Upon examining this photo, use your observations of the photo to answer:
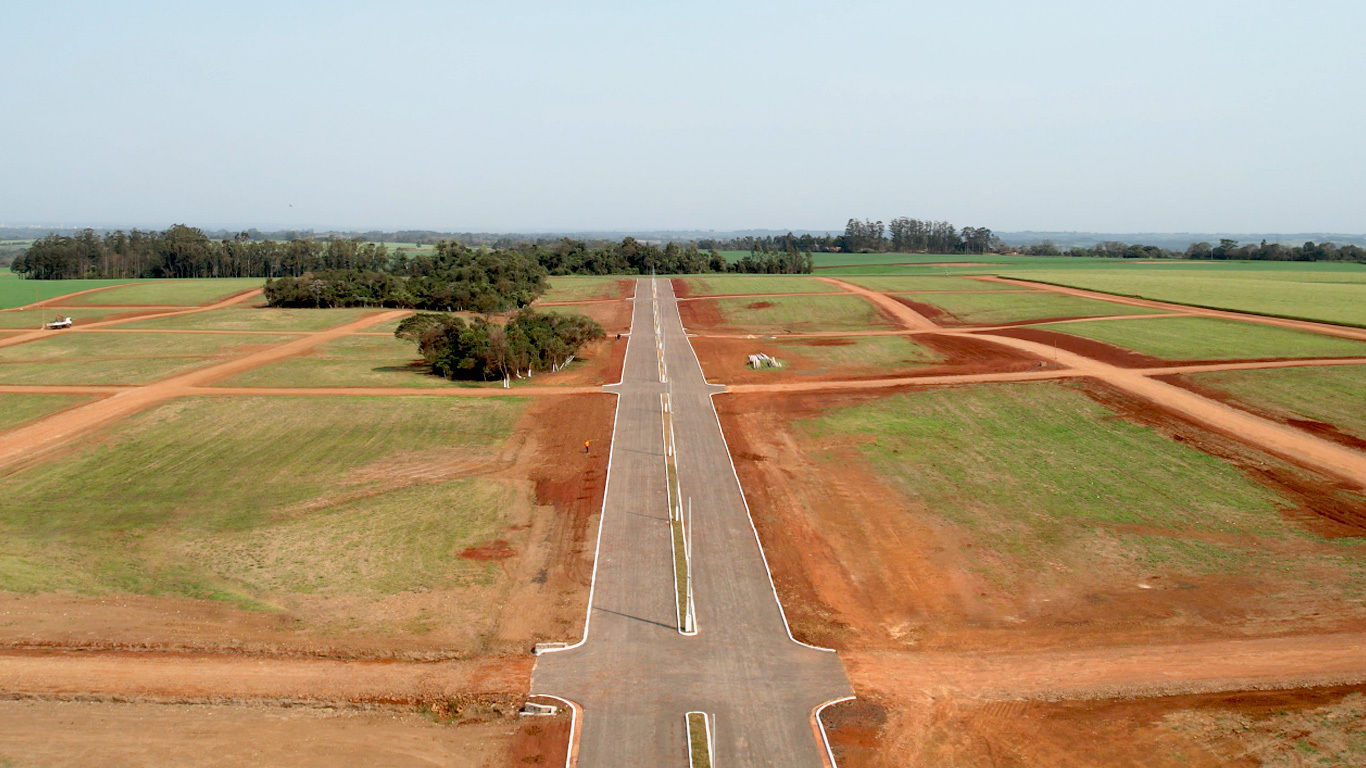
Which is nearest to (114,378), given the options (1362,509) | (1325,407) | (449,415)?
(449,415)

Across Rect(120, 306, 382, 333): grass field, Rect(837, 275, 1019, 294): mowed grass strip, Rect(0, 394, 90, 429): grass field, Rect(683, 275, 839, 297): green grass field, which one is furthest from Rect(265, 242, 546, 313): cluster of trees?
Rect(837, 275, 1019, 294): mowed grass strip

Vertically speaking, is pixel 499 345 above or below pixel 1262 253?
below

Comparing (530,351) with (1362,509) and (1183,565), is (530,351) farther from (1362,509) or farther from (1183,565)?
(1362,509)

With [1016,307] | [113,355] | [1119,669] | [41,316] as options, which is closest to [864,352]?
[1016,307]

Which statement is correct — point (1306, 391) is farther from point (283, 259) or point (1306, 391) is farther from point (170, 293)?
point (283, 259)

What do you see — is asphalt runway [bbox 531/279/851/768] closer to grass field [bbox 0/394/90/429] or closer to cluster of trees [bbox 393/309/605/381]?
cluster of trees [bbox 393/309/605/381]

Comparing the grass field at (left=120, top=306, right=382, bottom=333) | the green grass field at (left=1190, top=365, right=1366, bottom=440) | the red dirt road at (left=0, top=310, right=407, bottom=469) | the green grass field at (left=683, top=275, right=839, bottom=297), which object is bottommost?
the red dirt road at (left=0, top=310, right=407, bottom=469)
